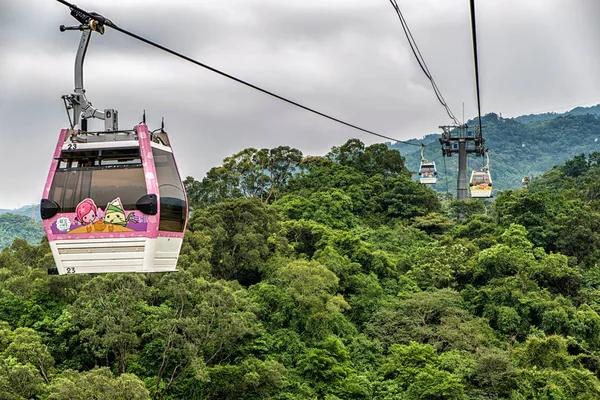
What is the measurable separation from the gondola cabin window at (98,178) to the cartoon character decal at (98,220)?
53mm

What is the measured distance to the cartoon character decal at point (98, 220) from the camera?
6137 mm

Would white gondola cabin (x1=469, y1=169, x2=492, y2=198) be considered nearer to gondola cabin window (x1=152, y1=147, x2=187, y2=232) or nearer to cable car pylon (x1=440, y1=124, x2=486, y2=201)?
cable car pylon (x1=440, y1=124, x2=486, y2=201)

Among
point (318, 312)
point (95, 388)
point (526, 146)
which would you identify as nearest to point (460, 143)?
point (318, 312)

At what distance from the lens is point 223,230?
837 inches

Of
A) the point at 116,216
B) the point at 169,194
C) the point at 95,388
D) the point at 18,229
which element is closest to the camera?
the point at 116,216

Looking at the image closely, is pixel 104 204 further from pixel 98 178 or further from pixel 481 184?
pixel 481 184

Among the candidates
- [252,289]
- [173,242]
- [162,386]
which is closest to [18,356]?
[162,386]

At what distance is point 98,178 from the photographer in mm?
6234

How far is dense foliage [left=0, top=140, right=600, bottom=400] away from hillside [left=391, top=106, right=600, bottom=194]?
68838mm

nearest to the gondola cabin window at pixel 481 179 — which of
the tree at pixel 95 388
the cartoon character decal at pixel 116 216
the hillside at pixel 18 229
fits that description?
the tree at pixel 95 388

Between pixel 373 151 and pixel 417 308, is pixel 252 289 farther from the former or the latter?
pixel 373 151

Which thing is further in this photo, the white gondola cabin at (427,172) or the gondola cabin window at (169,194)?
the white gondola cabin at (427,172)

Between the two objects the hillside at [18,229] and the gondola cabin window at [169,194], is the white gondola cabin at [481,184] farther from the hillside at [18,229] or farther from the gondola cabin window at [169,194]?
the hillside at [18,229]

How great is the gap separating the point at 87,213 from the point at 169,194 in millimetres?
780
